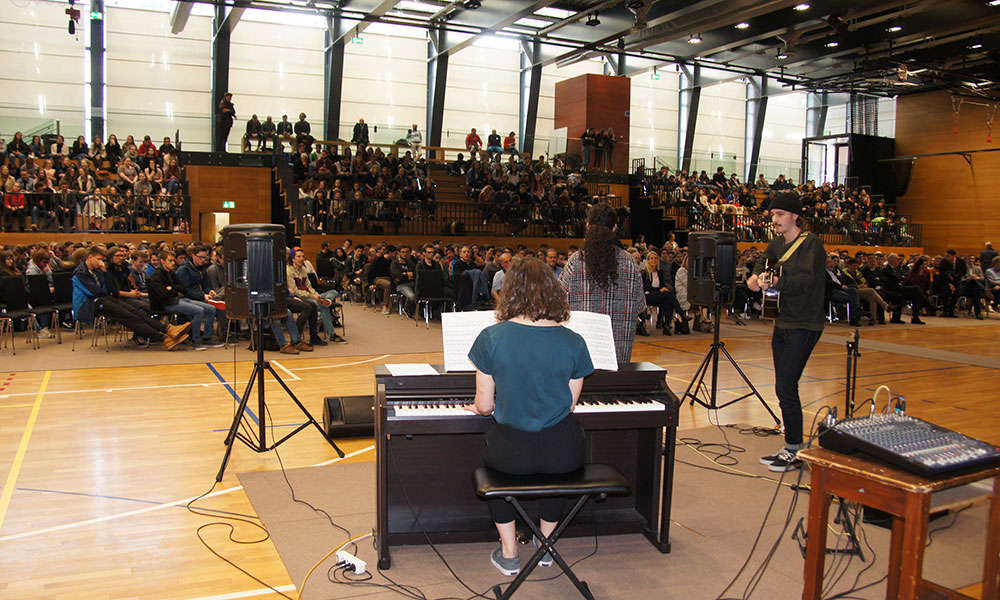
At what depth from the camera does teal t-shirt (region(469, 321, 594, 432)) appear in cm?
299

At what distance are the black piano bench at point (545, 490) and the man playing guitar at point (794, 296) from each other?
214 centimetres

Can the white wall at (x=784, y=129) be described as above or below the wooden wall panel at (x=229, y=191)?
above

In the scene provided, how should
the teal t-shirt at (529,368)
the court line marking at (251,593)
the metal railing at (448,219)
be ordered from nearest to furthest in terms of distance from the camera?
the teal t-shirt at (529,368) → the court line marking at (251,593) → the metal railing at (448,219)

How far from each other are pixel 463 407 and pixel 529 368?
0.59 metres

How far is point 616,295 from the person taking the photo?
462 cm

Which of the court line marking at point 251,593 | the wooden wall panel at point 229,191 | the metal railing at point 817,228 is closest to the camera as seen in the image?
the court line marking at point 251,593

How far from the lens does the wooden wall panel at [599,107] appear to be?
78.8ft

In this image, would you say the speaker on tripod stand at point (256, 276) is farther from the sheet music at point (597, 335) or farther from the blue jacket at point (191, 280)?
the blue jacket at point (191, 280)

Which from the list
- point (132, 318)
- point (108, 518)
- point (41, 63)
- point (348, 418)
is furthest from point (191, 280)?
point (41, 63)

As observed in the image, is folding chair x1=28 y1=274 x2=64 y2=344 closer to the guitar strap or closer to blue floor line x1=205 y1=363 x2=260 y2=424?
blue floor line x1=205 y1=363 x2=260 y2=424

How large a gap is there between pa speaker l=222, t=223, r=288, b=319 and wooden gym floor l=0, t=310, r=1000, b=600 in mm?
1026

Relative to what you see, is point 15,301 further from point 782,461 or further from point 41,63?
point 41,63

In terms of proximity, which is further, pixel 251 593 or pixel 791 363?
pixel 791 363

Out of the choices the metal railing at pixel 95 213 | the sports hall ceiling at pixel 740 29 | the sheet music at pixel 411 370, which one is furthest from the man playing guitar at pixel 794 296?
the metal railing at pixel 95 213
